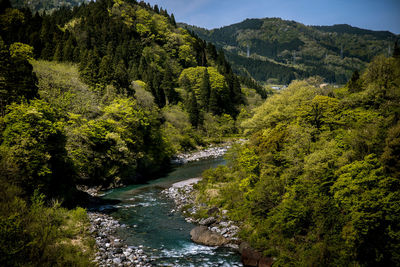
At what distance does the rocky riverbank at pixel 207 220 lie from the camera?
18.5 metres

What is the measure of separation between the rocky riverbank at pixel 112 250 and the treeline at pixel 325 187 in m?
7.75

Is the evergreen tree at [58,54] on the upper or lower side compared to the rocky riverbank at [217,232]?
upper

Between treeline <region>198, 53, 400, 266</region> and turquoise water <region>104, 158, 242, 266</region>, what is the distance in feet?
11.1

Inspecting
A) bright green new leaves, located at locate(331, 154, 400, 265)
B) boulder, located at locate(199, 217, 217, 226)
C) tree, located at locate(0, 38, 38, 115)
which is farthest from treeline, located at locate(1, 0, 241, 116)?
bright green new leaves, located at locate(331, 154, 400, 265)

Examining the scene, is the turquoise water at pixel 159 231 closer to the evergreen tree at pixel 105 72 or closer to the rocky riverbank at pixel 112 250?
the rocky riverbank at pixel 112 250

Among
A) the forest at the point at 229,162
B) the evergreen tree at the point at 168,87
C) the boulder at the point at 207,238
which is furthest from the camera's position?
the evergreen tree at the point at 168,87

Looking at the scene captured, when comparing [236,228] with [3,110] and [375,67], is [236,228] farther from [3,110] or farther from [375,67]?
[375,67]

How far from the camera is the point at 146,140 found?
47.8 metres

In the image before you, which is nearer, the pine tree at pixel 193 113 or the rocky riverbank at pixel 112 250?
the rocky riverbank at pixel 112 250

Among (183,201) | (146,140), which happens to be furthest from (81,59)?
(183,201)

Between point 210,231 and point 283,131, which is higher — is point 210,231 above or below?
below

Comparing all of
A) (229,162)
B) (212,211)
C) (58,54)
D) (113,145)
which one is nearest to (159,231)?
(212,211)

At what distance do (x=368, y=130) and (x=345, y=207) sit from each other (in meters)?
6.08

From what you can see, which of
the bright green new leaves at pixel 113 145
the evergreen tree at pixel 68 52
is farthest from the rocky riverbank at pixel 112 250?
the evergreen tree at pixel 68 52
